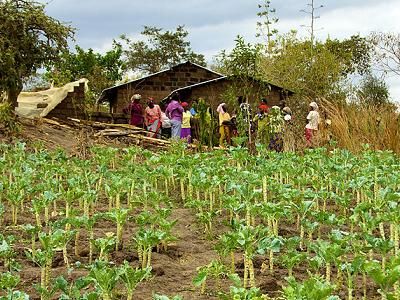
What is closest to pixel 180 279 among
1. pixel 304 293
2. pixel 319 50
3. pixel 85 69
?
pixel 304 293

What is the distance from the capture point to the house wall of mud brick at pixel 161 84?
86.6ft

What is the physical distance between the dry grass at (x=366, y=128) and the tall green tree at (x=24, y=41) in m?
6.92

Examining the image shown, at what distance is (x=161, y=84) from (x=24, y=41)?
37.7 ft

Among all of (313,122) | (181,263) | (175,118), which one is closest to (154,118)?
(175,118)

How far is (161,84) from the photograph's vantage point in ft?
87.1

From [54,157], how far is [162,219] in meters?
4.66

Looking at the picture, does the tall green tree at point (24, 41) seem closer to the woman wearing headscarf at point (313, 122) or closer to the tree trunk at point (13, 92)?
the tree trunk at point (13, 92)

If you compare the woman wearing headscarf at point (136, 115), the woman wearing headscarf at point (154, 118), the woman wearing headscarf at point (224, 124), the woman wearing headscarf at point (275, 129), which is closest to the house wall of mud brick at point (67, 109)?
the woman wearing headscarf at point (136, 115)

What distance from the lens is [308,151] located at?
10.4 m

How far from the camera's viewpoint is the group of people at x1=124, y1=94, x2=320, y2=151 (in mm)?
13094

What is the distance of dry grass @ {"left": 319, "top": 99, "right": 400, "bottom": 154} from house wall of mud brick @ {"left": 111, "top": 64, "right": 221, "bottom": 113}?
43.3 feet

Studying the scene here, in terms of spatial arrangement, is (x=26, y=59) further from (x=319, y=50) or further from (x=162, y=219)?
(x=319, y=50)

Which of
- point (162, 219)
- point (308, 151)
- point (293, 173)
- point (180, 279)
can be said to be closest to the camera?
point (180, 279)

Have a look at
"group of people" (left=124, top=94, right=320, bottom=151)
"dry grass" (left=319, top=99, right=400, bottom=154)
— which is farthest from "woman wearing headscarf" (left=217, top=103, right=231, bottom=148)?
"dry grass" (left=319, top=99, right=400, bottom=154)
